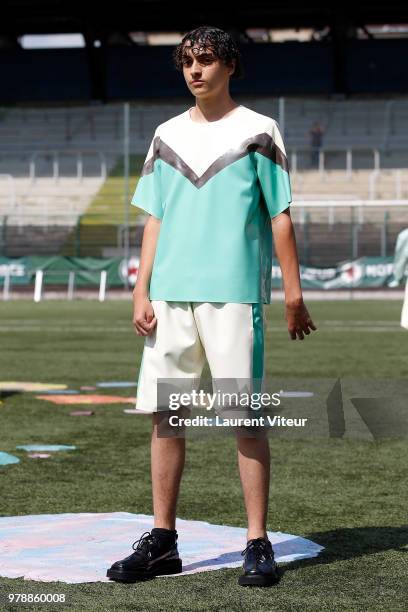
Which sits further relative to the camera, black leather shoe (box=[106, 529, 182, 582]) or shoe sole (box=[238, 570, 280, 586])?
black leather shoe (box=[106, 529, 182, 582])

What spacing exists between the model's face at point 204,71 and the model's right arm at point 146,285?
0.47 m

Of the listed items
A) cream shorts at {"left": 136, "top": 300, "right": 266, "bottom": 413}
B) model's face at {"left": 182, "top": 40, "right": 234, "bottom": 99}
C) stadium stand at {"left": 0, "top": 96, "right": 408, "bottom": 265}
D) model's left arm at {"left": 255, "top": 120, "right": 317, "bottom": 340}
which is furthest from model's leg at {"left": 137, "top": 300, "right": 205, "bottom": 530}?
stadium stand at {"left": 0, "top": 96, "right": 408, "bottom": 265}

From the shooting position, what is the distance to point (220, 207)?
4.30 meters

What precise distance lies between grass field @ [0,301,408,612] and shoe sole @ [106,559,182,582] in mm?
38

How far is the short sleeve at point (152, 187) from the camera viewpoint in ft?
14.6

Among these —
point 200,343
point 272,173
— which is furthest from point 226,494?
point 272,173

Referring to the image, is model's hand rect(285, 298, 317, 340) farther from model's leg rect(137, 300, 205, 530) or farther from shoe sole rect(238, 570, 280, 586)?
shoe sole rect(238, 570, 280, 586)

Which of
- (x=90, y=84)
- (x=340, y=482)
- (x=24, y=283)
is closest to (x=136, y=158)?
(x=90, y=84)

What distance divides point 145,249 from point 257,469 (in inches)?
33.0

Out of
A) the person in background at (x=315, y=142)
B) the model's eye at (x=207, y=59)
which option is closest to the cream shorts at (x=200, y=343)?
the model's eye at (x=207, y=59)

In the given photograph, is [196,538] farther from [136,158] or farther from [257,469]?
[136,158]

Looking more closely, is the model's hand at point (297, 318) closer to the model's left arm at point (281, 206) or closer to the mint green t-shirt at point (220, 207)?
the model's left arm at point (281, 206)

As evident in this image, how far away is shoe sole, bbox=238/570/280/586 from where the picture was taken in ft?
13.6

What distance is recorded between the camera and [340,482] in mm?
6422
